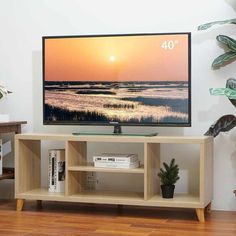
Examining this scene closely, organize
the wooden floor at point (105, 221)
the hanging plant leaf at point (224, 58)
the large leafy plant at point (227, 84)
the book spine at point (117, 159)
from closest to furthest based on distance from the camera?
the wooden floor at point (105, 221) < the large leafy plant at point (227, 84) < the book spine at point (117, 159) < the hanging plant leaf at point (224, 58)

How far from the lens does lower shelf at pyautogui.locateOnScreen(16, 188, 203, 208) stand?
3.52 metres

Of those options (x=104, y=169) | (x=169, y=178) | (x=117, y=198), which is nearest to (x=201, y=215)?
(x=169, y=178)

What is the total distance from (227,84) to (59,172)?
52.5 inches

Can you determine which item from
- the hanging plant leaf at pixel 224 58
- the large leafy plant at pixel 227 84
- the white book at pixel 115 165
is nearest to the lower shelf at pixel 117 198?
the white book at pixel 115 165

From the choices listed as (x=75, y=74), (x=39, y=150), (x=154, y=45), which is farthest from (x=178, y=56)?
(x=39, y=150)

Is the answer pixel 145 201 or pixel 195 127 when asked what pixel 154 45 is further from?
pixel 145 201

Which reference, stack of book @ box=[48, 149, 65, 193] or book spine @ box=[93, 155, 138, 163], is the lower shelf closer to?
stack of book @ box=[48, 149, 65, 193]

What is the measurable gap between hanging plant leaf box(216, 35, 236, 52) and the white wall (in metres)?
0.12

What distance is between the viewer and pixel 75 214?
3.70 m

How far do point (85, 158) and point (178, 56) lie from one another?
3.35ft

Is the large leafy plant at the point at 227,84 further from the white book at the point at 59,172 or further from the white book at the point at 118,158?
the white book at the point at 59,172

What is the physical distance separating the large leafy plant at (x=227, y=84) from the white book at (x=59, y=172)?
1.05 metres

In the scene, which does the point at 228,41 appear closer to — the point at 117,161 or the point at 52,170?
the point at 117,161

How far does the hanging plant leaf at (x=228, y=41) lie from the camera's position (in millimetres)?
3693
